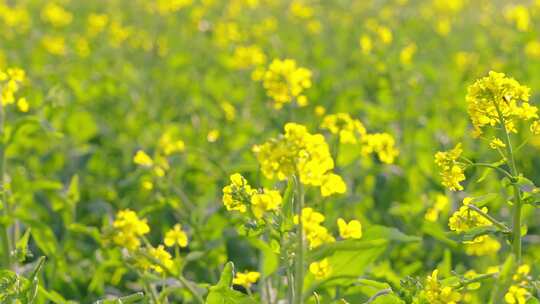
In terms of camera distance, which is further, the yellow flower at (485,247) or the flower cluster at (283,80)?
the yellow flower at (485,247)

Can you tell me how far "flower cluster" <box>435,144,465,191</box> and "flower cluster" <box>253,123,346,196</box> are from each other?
298 millimetres

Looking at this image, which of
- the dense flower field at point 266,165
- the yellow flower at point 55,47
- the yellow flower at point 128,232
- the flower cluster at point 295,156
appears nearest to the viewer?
the flower cluster at point 295,156

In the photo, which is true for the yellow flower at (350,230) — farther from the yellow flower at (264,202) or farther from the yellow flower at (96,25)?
the yellow flower at (96,25)

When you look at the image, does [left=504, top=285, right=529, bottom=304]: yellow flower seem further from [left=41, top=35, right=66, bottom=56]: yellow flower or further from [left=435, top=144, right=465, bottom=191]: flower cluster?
[left=41, top=35, right=66, bottom=56]: yellow flower

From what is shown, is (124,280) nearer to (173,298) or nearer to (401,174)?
(173,298)

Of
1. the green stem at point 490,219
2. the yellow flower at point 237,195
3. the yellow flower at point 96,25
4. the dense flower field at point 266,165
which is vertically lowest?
the yellow flower at point 96,25

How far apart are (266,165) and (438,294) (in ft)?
1.45

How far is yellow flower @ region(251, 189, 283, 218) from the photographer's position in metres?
1.77

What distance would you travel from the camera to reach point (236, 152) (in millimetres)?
4043

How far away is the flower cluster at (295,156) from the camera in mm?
1624

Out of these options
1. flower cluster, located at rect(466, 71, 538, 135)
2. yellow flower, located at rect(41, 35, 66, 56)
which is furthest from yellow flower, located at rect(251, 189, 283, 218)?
yellow flower, located at rect(41, 35, 66, 56)

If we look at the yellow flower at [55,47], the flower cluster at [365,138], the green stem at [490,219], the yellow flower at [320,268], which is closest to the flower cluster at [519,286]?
the green stem at [490,219]

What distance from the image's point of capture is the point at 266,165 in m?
1.62

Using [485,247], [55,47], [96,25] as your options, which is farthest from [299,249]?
[96,25]
